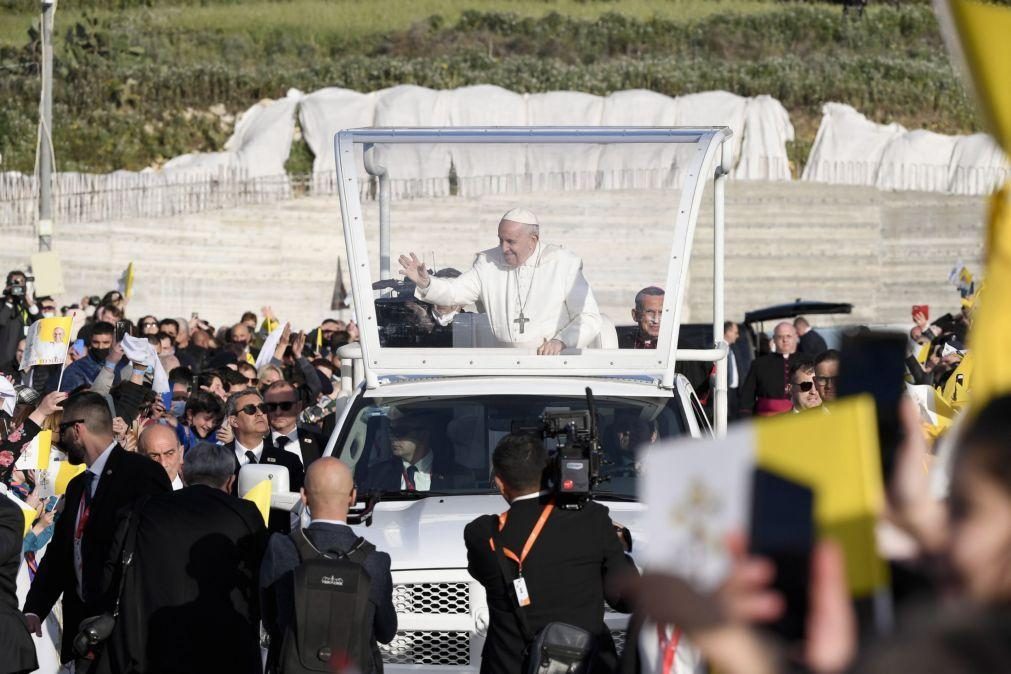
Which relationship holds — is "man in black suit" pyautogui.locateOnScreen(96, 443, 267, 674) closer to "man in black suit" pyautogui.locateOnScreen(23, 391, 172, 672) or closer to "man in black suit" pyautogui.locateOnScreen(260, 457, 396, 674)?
"man in black suit" pyautogui.locateOnScreen(23, 391, 172, 672)

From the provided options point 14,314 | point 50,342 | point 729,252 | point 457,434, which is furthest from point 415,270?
point 729,252

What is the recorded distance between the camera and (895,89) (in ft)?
165

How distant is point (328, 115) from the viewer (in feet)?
137

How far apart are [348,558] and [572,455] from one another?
2.96 feet

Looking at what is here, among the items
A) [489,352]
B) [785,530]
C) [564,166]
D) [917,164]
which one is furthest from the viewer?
[917,164]

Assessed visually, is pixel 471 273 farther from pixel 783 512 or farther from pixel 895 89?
pixel 895 89

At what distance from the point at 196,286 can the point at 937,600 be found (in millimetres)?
34601

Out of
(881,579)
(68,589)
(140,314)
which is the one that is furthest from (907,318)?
(881,579)

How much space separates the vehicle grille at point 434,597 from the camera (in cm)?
745

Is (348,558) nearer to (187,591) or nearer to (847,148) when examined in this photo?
(187,591)

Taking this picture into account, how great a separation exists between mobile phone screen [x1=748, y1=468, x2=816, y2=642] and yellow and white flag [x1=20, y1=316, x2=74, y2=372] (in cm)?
1250

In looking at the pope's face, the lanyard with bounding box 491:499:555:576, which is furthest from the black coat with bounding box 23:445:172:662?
the pope's face

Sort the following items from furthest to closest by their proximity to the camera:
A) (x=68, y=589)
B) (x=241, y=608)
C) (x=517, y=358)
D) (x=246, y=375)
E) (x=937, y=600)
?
(x=246, y=375) → (x=517, y=358) → (x=68, y=589) → (x=241, y=608) → (x=937, y=600)

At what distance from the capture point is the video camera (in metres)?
5.99
